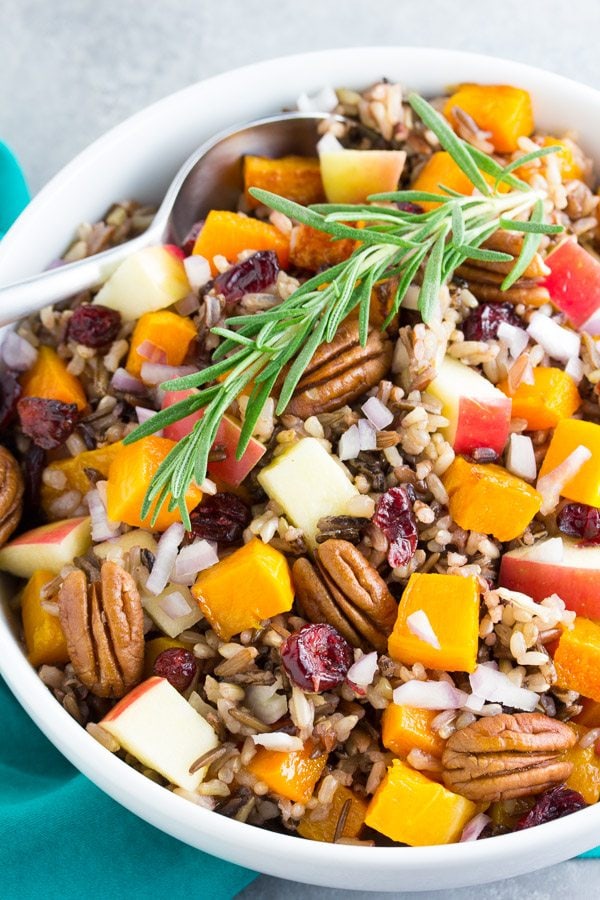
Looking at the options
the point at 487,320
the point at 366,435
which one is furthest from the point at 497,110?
the point at 366,435

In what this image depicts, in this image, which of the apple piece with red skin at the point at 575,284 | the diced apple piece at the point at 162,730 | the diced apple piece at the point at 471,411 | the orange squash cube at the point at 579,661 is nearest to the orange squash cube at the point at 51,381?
the diced apple piece at the point at 162,730

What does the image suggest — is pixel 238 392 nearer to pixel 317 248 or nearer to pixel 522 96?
pixel 317 248

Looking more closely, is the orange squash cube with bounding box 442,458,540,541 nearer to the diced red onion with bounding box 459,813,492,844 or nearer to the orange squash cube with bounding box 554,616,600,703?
the orange squash cube with bounding box 554,616,600,703

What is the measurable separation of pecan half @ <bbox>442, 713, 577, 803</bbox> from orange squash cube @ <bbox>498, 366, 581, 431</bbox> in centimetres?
73

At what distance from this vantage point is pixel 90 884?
9.00 ft

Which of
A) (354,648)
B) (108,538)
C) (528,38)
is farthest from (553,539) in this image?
(528,38)

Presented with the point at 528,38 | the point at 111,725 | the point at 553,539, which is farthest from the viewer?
the point at 528,38

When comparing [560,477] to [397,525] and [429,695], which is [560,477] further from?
[429,695]

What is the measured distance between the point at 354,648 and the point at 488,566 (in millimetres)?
368

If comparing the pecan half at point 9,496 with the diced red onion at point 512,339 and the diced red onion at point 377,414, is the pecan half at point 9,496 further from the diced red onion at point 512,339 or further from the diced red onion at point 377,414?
the diced red onion at point 512,339

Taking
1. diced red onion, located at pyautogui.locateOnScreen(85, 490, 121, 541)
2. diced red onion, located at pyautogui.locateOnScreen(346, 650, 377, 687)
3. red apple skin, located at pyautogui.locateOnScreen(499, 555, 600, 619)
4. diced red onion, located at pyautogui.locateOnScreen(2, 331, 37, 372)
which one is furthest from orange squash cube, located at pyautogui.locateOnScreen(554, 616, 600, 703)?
diced red onion, located at pyautogui.locateOnScreen(2, 331, 37, 372)

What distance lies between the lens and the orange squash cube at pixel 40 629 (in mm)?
2666

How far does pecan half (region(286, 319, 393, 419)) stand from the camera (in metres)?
2.73

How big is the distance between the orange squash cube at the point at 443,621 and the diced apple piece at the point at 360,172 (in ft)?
3.71
